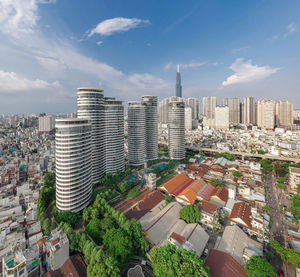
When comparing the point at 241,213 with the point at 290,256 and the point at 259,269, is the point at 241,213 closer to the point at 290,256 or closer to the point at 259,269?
the point at 290,256

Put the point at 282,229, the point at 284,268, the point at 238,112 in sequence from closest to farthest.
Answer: the point at 284,268 → the point at 282,229 → the point at 238,112

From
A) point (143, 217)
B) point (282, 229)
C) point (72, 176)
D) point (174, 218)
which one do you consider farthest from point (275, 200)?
point (72, 176)

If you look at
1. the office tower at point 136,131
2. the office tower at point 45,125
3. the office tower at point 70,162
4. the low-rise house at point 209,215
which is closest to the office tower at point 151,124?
the office tower at point 136,131

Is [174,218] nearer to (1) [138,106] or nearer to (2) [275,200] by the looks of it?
(2) [275,200]

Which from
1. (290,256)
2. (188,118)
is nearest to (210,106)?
(188,118)

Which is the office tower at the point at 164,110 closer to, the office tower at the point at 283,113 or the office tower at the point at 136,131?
the office tower at the point at 283,113

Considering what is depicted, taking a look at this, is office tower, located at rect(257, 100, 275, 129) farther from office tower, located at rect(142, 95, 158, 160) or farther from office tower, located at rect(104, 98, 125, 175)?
office tower, located at rect(104, 98, 125, 175)
